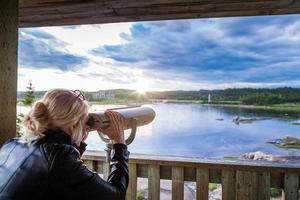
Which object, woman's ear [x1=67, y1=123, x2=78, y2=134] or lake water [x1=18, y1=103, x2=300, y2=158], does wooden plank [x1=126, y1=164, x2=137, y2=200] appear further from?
woman's ear [x1=67, y1=123, x2=78, y2=134]

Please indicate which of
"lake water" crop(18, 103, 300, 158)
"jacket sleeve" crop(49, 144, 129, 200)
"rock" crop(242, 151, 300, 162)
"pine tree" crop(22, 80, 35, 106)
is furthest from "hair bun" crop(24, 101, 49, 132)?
"rock" crop(242, 151, 300, 162)

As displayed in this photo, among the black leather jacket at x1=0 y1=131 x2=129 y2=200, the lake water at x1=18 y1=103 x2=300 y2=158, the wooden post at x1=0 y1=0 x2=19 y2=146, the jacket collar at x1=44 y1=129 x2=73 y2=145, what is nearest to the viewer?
the black leather jacket at x1=0 y1=131 x2=129 y2=200

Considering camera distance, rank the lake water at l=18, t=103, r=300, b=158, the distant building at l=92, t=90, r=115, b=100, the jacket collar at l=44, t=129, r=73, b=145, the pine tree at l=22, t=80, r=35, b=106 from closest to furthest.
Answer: the jacket collar at l=44, t=129, r=73, b=145 → the lake water at l=18, t=103, r=300, b=158 → the distant building at l=92, t=90, r=115, b=100 → the pine tree at l=22, t=80, r=35, b=106

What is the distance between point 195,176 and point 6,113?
3.71 ft

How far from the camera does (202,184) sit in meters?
1.63

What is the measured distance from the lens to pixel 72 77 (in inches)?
76.0

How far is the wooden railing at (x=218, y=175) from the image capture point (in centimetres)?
155

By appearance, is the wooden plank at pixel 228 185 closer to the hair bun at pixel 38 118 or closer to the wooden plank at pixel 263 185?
the wooden plank at pixel 263 185

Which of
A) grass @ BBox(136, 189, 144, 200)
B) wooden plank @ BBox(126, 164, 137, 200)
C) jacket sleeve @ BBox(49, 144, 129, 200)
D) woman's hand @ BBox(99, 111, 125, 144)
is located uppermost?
woman's hand @ BBox(99, 111, 125, 144)

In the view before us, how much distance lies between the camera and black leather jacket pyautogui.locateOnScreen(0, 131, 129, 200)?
2.58 ft

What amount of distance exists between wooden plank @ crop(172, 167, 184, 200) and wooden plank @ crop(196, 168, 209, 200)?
100 millimetres

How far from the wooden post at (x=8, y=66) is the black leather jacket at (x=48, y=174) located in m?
0.26

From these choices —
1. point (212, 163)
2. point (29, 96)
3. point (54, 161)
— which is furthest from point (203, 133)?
point (29, 96)

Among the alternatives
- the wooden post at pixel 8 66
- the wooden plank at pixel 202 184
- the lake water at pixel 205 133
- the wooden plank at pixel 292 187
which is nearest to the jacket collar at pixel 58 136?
the wooden post at pixel 8 66
